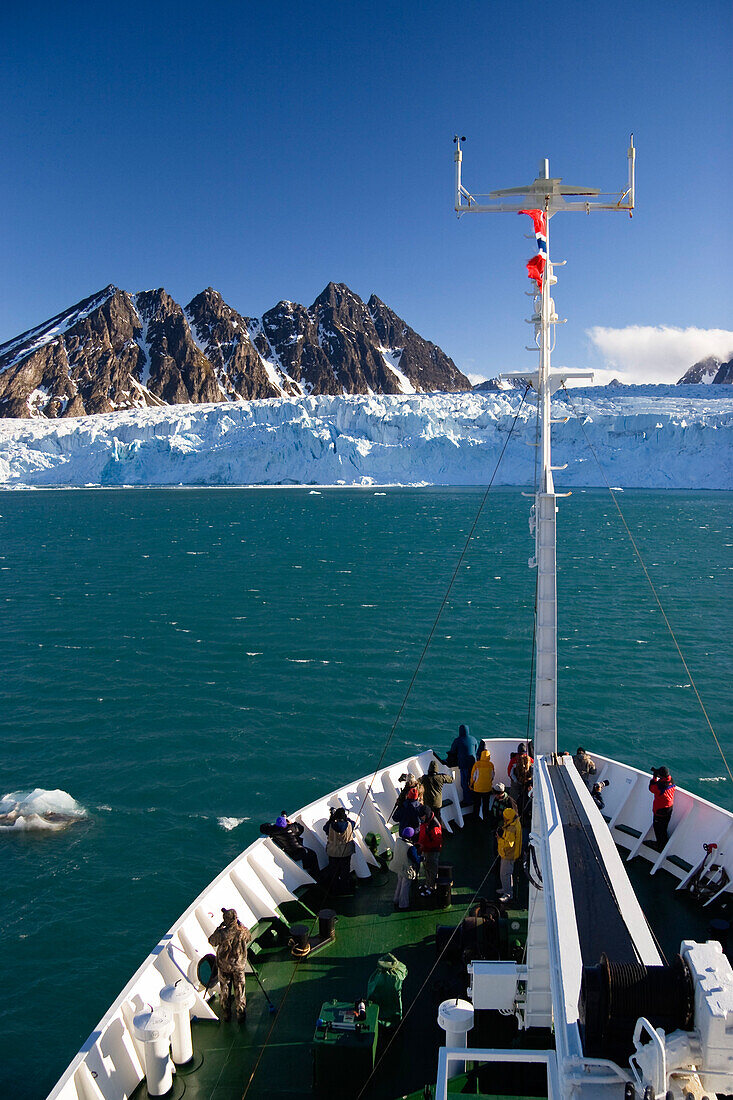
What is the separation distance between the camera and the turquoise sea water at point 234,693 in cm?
1068

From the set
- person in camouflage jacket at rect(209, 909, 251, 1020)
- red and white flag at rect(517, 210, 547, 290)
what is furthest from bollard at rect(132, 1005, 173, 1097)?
red and white flag at rect(517, 210, 547, 290)

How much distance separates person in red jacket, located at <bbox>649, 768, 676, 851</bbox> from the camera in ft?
25.9

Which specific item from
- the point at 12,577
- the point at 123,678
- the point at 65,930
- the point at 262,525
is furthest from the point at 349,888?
the point at 262,525

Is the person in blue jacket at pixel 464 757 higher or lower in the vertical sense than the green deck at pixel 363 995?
higher

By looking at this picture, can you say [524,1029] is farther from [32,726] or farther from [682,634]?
[682,634]

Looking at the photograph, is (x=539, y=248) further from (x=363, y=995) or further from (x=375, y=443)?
(x=375, y=443)

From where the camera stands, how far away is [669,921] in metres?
7.17

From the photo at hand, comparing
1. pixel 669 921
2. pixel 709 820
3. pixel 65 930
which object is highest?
pixel 709 820

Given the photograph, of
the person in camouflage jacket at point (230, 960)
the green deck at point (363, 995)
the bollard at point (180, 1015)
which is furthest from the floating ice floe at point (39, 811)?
the bollard at point (180, 1015)

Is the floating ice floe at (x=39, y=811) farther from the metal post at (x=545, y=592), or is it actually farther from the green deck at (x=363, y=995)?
the metal post at (x=545, y=592)

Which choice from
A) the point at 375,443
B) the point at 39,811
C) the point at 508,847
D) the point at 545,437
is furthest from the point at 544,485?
the point at 375,443

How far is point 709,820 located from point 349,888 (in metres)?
3.73

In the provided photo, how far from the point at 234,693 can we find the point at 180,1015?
47.1 ft

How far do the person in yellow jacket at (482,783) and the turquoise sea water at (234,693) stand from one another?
185 inches
